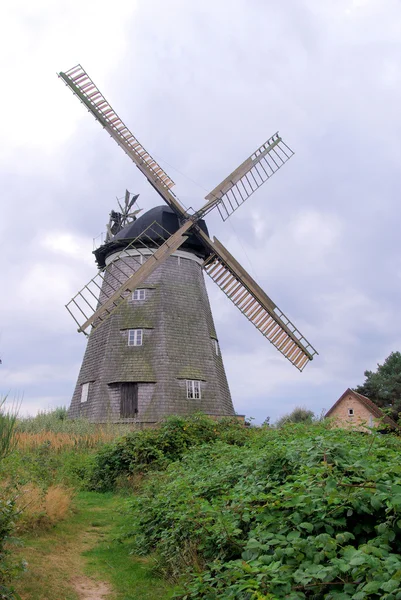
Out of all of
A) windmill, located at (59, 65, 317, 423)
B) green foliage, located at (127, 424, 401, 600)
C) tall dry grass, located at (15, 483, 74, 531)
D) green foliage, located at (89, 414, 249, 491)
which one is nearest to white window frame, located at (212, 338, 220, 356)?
windmill, located at (59, 65, 317, 423)

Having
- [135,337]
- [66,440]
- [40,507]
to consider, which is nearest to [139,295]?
[135,337]

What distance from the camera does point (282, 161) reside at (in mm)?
23531

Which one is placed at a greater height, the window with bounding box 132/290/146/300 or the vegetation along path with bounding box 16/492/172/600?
the window with bounding box 132/290/146/300

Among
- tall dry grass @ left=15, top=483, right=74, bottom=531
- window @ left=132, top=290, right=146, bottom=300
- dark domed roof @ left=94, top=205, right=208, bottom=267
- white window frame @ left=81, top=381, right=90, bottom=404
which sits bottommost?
tall dry grass @ left=15, top=483, right=74, bottom=531

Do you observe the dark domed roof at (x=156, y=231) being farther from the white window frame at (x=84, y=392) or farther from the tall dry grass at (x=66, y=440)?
the tall dry grass at (x=66, y=440)

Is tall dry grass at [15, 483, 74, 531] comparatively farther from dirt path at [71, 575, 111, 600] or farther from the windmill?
the windmill

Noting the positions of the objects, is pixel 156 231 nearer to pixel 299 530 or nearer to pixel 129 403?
pixel 129 403

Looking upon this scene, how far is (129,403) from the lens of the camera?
19422 mm

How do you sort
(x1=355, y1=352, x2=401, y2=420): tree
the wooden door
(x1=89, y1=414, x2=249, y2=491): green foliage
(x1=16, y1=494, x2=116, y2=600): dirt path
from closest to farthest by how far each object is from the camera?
(x1=16, y1=494, x2=116, y2=600): dirt path < (x1=89, y1=414, x2=249, y2=491): green foliage < the wooden door < (x1=355, y1=352, x2=401, y2=420): tree

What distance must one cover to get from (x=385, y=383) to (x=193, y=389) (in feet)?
83.8

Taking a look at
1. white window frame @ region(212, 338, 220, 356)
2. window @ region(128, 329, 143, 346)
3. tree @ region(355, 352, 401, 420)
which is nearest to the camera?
window @ region(128, 329, 143, 346)

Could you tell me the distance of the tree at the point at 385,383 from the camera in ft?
133

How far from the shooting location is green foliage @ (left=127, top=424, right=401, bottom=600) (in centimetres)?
361

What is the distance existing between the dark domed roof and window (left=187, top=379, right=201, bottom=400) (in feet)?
16.7
